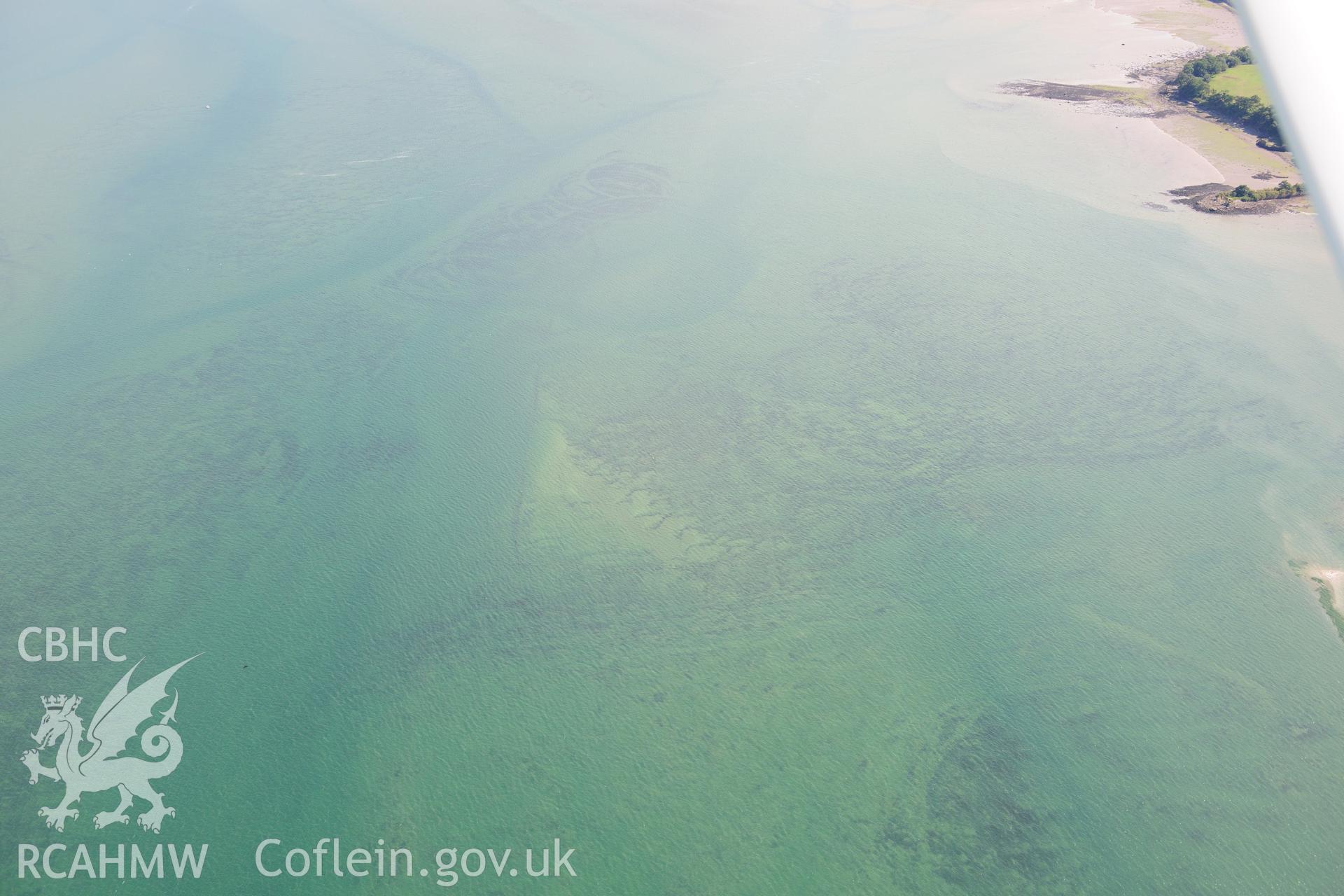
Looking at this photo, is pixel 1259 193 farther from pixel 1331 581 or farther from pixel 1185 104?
pixel 1331 581

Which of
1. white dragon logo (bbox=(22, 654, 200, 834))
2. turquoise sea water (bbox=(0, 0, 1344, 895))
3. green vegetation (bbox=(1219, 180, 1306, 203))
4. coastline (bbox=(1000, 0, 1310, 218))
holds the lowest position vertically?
white dragon logo (bbox=(22, 654, 200, 834))

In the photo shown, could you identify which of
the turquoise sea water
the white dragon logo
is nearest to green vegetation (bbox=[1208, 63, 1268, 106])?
the turquoise sea water

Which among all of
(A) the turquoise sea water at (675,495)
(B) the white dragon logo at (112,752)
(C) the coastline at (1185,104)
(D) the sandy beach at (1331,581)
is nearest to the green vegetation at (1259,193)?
(C) the coastline at (1185,104)

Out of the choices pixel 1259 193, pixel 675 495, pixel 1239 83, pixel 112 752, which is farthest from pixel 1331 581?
pixel 1239 83

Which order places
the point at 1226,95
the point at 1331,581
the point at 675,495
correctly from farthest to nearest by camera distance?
1. the point at 1226,95
2. the point at 675,495
3. the point at 1331,581

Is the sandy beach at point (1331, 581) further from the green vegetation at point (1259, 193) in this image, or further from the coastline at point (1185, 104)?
the green vegetation at point (1259, 193)

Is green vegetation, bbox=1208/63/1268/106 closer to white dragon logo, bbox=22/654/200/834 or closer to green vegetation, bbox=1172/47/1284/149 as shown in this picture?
green vegetation, bbox=1172/47/1284/149
